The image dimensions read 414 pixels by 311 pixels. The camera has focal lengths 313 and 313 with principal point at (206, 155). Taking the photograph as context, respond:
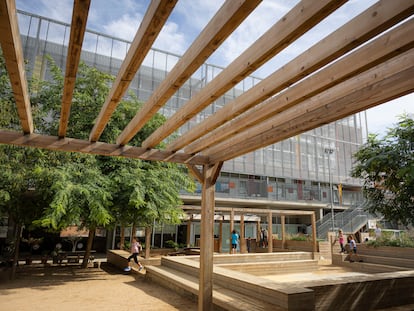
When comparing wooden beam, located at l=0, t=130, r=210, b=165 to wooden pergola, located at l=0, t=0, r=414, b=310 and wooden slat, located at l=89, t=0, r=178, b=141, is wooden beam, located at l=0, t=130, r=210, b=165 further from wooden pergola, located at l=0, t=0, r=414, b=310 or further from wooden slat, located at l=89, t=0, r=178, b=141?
wooden slat, located at l=89, t=0, r=178, b=141

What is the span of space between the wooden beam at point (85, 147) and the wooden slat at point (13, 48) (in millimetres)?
1299

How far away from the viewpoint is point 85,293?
28.6 ft

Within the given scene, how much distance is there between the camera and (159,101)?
13.7 feet

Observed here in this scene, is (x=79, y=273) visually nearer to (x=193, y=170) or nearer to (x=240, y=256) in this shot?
(x=240, y=256)

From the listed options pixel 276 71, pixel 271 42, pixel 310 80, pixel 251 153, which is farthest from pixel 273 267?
pixel 251 153

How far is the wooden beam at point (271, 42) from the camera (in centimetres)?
243

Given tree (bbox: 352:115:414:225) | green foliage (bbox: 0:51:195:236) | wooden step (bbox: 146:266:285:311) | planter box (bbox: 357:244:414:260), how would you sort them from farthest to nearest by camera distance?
1. planter box (bbox: 357:244:414:260)
2. green foliage (bbox: 0:51:195:236)
3. tree (bbox: 352:115:414:225)
4. wooden step (bbox: 146:266:285:311)

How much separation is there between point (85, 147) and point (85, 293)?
491 cm

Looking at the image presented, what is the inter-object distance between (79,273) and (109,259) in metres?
3.59

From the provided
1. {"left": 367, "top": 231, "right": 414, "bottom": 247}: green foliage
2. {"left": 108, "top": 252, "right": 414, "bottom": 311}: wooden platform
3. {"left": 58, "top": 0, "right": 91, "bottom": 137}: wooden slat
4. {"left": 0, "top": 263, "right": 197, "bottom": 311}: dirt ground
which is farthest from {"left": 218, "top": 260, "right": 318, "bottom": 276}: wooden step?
{"left": 58, "top": 0, "right": 91, "bottom": 137}: wooden slat

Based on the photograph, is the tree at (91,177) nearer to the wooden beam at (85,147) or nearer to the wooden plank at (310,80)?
the wooden beam at (85,147)

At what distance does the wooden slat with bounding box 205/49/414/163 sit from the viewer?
10.8 feet

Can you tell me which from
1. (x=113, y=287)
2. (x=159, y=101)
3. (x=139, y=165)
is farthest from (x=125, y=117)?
(x=159, y=101)

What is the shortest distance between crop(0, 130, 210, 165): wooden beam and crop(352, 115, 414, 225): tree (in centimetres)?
511
